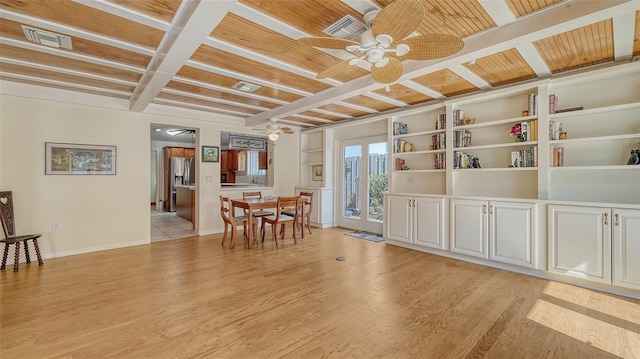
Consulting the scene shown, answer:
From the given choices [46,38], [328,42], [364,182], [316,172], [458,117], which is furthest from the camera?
[316,172]

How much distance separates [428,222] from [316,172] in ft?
11.3

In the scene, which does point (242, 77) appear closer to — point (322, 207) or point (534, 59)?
point (534, 59)

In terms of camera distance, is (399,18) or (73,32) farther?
(73,32)

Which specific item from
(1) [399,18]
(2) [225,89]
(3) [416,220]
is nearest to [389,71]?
(1) [399,18]

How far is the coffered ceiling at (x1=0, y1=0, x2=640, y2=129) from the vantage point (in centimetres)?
209

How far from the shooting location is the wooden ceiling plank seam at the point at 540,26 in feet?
6.44

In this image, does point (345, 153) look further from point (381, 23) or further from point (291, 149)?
point (381, 23)

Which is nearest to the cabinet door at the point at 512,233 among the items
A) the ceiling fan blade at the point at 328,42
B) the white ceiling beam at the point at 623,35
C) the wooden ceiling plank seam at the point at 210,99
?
the white ceiling beam at the point at 623,35

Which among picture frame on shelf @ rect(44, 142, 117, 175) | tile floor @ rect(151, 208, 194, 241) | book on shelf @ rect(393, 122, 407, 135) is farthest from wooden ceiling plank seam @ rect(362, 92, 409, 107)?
tile floor @ rect(151, 208, 194, 241)

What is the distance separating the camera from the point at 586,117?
328 centimetres

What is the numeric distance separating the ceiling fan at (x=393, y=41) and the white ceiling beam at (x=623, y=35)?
4.99 ft

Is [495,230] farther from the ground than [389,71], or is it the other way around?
[389,71]

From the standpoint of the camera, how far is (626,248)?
2.75 m

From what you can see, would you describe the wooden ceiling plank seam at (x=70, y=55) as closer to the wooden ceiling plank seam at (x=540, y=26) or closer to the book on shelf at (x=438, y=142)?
the wooden ceiling plank seam at (x=540, y=26)
